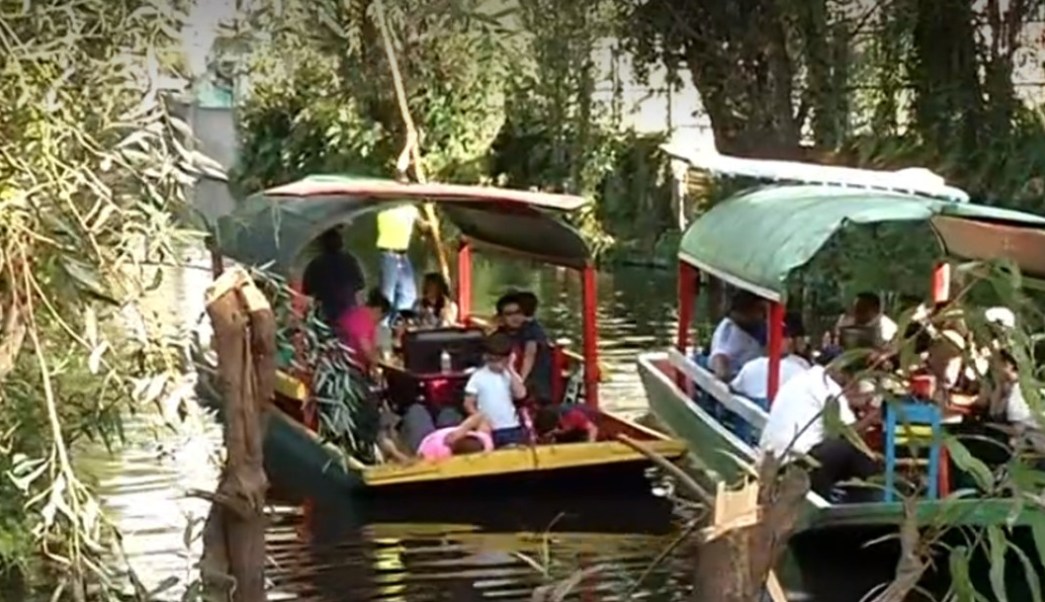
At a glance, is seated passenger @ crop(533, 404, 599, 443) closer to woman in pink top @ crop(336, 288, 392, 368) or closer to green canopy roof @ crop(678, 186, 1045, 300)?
green canopy roof @ crop(678, 186, 1045, 300)

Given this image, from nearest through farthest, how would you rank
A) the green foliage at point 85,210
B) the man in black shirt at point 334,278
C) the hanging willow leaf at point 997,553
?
the hanging willow leaf at point 997,553, the green foliage at point 85,210, the man in black shirt at point 334,278

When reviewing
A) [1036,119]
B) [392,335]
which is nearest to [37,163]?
[392,335]

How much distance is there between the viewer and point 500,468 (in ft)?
33.2

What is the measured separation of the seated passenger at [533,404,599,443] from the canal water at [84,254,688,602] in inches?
17.9

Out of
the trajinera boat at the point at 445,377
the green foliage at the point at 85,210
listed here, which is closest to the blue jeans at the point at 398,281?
the trajinera boat at the point at 445,377

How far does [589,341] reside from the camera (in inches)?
433

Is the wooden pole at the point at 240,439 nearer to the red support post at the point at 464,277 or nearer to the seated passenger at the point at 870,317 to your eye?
the seated passenger at the point at 870,317

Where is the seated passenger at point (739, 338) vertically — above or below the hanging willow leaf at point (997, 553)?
below

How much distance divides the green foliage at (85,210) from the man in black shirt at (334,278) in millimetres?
7306

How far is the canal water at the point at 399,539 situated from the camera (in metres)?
8.54

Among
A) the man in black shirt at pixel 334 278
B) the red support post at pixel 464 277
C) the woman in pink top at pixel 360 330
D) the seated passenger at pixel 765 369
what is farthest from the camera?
the red support post at pixel 464 277

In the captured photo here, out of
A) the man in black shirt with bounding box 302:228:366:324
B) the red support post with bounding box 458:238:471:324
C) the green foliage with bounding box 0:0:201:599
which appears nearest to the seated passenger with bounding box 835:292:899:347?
the man in black shirt with bounding box 302:228:366:324

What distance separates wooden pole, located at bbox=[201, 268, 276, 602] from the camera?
11.4 ft

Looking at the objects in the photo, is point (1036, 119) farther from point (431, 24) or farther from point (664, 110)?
point (431, 24)
